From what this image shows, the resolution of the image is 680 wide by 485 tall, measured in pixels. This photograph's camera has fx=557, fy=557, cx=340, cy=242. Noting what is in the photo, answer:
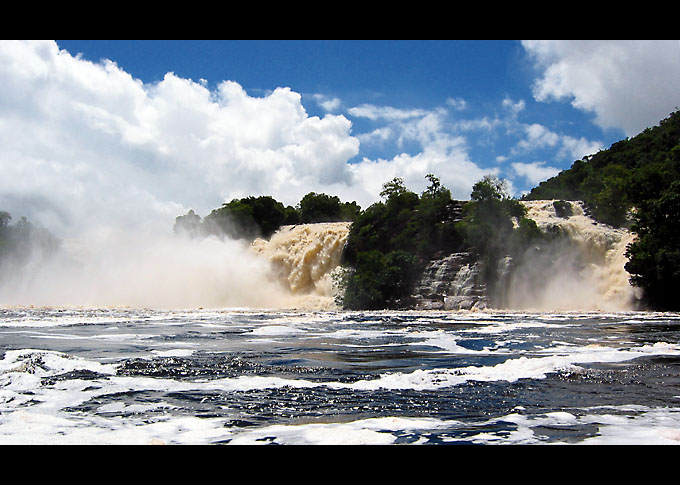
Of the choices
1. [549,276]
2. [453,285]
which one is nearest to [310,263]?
[453,285]

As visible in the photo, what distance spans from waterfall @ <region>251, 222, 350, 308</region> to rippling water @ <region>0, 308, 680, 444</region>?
31.1 meters

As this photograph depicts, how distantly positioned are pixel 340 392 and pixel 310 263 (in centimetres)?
4054

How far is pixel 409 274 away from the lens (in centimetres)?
4553

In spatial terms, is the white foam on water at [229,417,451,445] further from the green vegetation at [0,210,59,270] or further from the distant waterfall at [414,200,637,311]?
the green vegetation at [0,210,59,270]

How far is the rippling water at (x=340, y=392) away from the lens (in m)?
5.68

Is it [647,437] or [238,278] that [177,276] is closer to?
[238,278]

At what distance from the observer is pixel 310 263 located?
48.7 metres

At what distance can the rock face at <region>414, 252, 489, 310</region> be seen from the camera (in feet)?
137

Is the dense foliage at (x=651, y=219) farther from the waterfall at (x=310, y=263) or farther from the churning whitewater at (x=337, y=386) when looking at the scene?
the waterfall at (x=310, y=263)

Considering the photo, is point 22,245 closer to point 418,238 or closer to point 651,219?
point 418,238

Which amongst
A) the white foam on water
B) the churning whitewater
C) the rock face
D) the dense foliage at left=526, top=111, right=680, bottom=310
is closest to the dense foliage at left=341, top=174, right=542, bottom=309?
the rock face

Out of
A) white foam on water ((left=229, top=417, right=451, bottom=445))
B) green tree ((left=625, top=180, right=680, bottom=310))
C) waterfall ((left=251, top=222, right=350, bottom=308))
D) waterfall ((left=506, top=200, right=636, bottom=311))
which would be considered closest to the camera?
white foam on water ((left=229, top=417, right=451, bottom=445))
